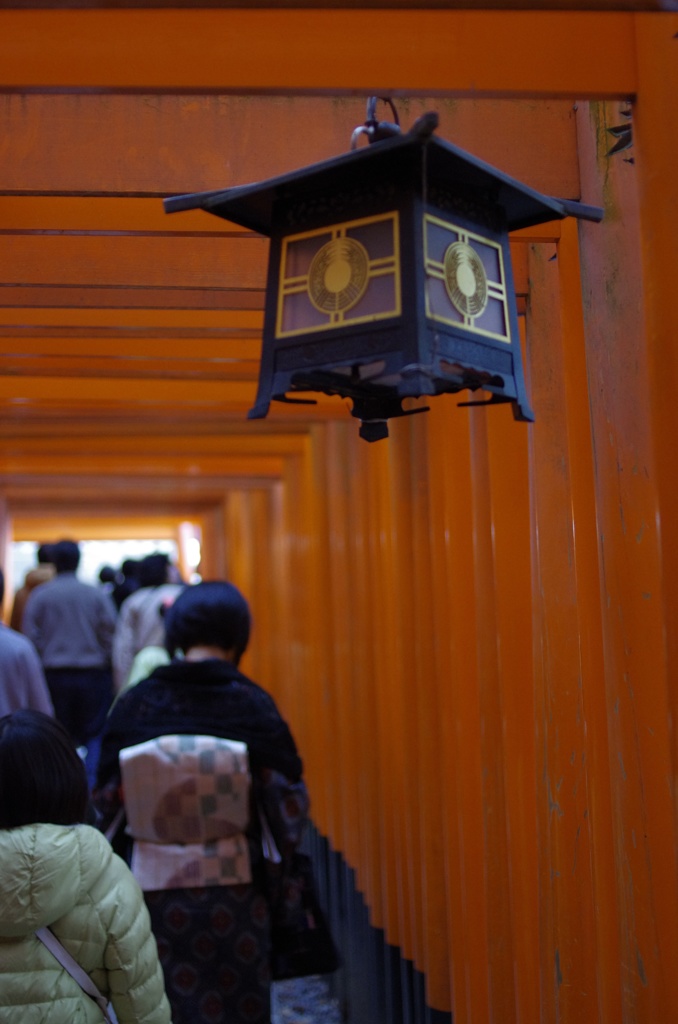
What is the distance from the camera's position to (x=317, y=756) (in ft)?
25.2

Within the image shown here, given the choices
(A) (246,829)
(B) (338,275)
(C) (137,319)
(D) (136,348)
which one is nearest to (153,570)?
(D) (136,348)

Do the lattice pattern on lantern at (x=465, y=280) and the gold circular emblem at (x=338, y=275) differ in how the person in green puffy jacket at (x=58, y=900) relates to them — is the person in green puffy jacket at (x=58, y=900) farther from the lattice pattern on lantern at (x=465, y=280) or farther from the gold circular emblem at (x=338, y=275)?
the lattice pattern on lantern at (x=465, y=280)

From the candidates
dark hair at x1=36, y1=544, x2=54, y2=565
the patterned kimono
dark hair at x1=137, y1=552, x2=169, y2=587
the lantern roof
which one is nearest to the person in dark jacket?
the patterned kimono

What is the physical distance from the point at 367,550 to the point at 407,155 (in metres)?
4.04

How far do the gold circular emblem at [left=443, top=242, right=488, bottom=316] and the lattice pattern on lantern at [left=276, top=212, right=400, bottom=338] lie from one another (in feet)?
0.35

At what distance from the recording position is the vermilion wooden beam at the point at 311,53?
237 centimetres

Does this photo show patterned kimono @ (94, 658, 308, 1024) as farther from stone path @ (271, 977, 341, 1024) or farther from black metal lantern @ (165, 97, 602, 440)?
stone path @ (271, 977, 341, 1024)

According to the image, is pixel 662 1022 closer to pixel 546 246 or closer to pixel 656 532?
pixel 656 532

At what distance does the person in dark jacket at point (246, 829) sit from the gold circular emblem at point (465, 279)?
6.04 feet

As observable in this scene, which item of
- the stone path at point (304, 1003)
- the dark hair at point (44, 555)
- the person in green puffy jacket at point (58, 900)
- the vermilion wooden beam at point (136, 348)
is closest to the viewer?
the person in green puffy jacket at point (58, 900)

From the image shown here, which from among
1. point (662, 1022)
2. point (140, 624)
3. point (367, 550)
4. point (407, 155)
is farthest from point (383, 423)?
point (140, 624)

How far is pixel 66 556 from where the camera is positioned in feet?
27.1

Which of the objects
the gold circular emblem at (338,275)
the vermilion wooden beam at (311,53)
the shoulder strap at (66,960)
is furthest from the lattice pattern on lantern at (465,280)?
the shoulder strap at (66,960)

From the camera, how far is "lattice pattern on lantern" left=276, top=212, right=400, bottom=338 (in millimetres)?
1845
